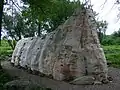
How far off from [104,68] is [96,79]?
2.54ft

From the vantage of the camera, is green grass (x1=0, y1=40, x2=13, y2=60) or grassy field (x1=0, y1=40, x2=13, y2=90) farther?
green grass (x1=0, y1=40, x2=13, y2=60)

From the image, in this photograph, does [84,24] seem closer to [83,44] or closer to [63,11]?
[83,44]

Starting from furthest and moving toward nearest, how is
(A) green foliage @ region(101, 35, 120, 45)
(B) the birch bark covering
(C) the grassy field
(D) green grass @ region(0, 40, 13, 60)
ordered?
(A) green foliage @ region(101, 35, 120, 45)
(D) green grass @ region(0, 40, 13, 60)
(B) the birch bark covering
(C) the grassy field

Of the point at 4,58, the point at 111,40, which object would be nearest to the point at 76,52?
the point at 4,58

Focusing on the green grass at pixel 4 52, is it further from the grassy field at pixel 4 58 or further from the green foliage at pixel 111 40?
the green foliage at pixel 111 40

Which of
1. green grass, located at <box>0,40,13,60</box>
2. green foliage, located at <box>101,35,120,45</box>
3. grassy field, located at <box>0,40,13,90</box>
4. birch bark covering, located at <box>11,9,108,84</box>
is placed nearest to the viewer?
grassy field, located at <box>0,40,13,90</box>

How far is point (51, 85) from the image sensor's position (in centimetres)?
1311

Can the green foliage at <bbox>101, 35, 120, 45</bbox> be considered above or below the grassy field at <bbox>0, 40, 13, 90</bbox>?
above

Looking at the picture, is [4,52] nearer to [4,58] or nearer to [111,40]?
[4,58]

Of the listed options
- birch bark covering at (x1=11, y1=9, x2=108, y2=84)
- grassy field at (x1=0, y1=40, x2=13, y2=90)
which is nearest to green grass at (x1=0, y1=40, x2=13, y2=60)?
grassy field at (x1=0, y1=40, x2=13, y2=90)

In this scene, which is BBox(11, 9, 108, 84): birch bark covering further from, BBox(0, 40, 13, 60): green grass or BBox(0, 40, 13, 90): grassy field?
BBox(0, 40, 13, 60): green grass

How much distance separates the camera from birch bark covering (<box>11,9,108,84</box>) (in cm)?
1410

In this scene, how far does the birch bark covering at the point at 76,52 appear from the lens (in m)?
14.1

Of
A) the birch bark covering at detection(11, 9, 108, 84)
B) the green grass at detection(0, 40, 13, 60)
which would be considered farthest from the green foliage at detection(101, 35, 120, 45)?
the birch bark covering at detection(11, 9, 108, 84)
